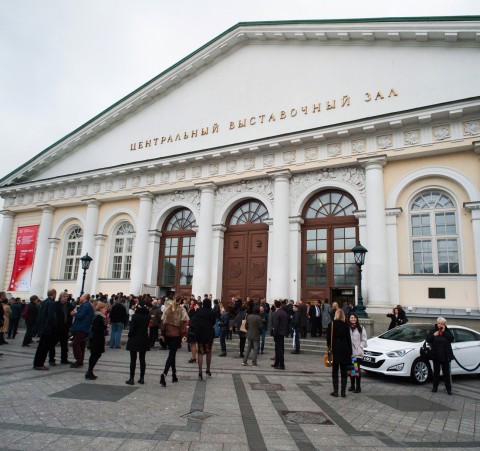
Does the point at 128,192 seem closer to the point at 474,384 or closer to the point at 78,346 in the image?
the point at 78,346

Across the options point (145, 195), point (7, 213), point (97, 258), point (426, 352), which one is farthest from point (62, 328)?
point (7, 213)

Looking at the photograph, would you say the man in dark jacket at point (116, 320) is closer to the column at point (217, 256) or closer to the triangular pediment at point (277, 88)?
the column at point (217, 256)

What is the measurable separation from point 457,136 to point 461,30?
14.6ft

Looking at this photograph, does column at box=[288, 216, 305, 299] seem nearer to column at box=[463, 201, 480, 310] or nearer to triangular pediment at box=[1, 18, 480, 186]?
triangular pediment at box=[1, 18, 480, 186]

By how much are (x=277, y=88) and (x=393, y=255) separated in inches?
406

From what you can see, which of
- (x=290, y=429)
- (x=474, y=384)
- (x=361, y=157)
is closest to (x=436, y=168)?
(x=361, y=157)

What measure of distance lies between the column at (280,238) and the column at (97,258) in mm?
11189

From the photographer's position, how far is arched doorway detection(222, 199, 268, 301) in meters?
19.2

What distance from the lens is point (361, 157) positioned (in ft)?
55.2

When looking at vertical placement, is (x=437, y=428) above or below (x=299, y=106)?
below

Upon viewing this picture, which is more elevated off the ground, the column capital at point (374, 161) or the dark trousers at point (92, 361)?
the column capital at point (374, 161)

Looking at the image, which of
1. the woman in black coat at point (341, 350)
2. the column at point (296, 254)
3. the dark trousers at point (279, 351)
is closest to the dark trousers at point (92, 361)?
the dark trousers at point (279, 351)

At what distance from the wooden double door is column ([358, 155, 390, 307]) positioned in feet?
17.1

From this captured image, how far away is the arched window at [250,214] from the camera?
20.0m
